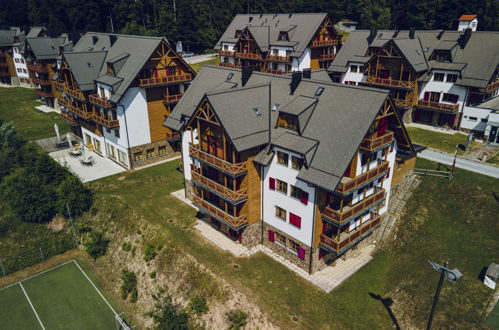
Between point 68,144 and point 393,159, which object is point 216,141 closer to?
point 393,159

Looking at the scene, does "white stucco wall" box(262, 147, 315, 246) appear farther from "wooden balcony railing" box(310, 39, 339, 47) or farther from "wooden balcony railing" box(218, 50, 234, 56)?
"wooden balcony railing" box(218, 50, 234, 56)

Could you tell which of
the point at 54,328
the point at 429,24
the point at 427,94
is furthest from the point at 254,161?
the point at 429,24

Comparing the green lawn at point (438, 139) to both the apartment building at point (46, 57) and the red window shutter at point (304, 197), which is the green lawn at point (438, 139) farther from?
the apartment building at point (46, 57)

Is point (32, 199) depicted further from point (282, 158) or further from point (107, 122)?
point (282, 158)

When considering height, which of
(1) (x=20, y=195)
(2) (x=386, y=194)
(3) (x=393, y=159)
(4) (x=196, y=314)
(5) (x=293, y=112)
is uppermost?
(5) (x=293, y=112)

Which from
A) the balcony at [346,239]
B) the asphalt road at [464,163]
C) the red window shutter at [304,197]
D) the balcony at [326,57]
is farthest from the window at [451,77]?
the red window shutter at [304,197]

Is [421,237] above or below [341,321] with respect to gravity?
above
